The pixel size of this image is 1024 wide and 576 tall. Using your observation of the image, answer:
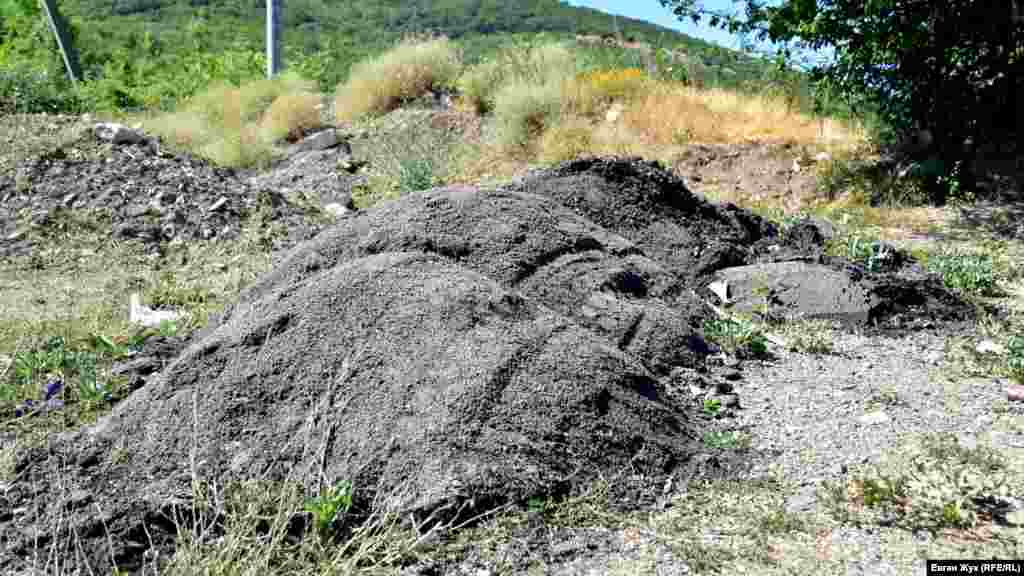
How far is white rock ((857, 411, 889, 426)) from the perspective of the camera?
154 inches

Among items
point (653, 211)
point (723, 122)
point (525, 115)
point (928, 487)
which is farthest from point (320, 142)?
point (928, 487)

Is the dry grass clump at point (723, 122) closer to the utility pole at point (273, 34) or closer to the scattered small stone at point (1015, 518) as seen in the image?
the utility pole at point (273, 34)

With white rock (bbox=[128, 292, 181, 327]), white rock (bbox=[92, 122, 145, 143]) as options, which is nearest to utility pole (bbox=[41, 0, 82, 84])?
white rock (bbox=[92, 122, 145, 143])

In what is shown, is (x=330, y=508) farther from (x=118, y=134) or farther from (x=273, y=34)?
(x=273, y=34)

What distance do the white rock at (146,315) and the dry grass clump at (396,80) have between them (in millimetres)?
8600

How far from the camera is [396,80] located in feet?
47.4

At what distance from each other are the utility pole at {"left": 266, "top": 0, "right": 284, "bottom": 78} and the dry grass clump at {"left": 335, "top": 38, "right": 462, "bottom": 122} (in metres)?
2.19

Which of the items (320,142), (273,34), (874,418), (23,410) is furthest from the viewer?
(273,34)

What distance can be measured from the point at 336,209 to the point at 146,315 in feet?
11.1

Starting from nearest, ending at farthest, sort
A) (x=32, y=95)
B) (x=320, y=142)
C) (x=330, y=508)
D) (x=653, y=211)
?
(x=330, y=508) < (x=653, y=211) < (x=320, y=142) < (x=32, y=95)

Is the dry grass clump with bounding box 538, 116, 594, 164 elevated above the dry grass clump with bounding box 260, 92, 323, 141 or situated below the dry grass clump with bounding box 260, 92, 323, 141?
above

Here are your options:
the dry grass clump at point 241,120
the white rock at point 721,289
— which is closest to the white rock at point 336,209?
the dry grass clump at point 241,120

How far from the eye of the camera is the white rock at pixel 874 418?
3.92 m

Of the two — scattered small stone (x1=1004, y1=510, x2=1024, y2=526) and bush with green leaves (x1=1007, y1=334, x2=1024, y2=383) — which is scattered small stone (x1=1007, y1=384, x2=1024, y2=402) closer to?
bush with green leaves (x1=1007, y1=334, x2=1024, y2=383)
